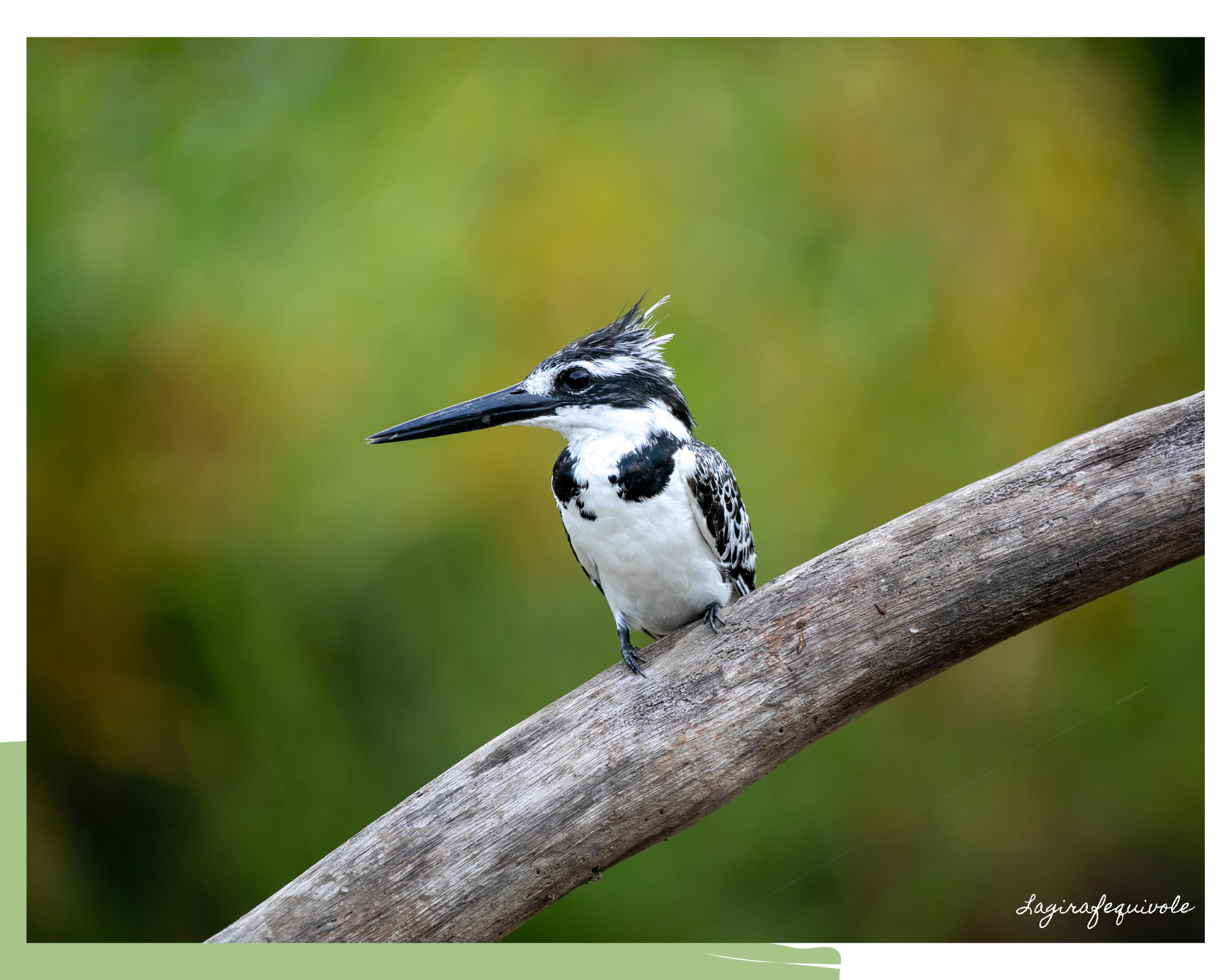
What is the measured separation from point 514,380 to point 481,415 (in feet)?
2.89

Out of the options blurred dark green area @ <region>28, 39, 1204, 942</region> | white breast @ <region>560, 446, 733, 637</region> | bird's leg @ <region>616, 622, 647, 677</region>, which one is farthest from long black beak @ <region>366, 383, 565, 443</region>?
blurred dark green area @ <region>28, 39, 1204, 942</region>

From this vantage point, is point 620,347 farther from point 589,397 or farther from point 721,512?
point 721,512

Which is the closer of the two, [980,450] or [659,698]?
[659,698]

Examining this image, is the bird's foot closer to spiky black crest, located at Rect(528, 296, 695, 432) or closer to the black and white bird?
the black and white bird

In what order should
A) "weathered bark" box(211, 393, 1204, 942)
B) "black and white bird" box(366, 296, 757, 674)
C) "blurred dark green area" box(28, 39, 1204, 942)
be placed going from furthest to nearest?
"blurred dark green area" box(28, 39, 1204, 942) → "black and white bird" box(366, 296, 757, 674) → "weathered bark" box(211, 393, 1204, 942)

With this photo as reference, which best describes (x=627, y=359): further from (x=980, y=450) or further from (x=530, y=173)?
(x=980, y=450)

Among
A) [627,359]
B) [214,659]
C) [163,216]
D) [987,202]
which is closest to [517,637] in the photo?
[214,659]

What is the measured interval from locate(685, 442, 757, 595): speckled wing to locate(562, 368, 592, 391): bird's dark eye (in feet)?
0.95

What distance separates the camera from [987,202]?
285 centimetres

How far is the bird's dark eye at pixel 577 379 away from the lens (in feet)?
6.72

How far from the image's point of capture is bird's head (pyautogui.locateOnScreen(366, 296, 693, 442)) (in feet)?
6.71

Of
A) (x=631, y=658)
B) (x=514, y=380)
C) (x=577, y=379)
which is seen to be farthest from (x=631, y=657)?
(x=514, y=380)

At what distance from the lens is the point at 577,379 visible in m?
2.05

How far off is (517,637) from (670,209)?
4.85 feet
